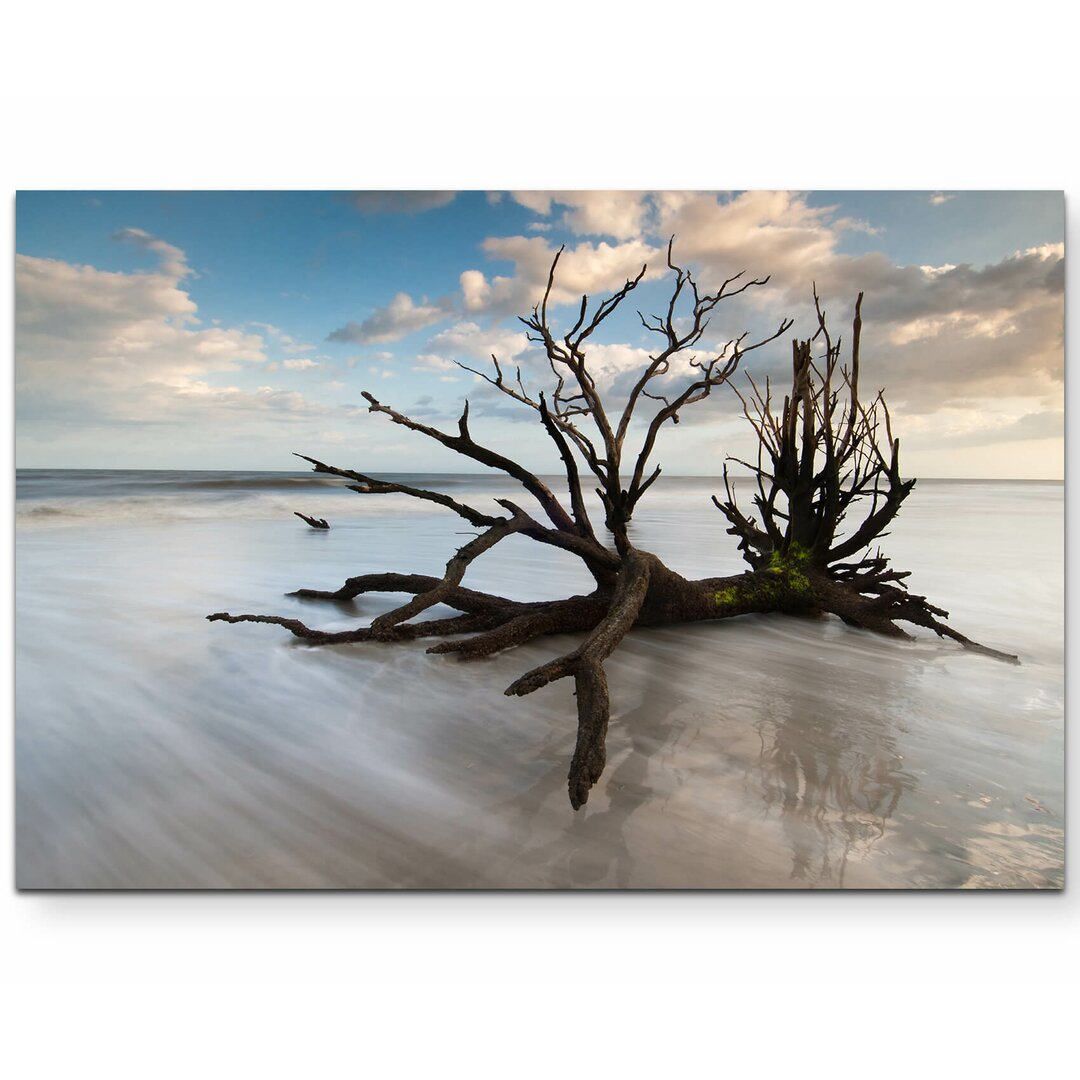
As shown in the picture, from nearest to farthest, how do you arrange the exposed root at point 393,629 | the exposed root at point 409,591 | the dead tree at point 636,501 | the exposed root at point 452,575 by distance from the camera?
the exposed root at point 452,575 < the dead tree at point 636,501 < the exposed root at point 393,629 < the exposed root at point 409,591

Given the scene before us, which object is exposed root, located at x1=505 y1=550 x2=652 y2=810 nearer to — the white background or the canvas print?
the canvas print

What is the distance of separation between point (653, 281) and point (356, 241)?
3.67 ft

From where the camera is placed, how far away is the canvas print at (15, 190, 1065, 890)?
1601 mm

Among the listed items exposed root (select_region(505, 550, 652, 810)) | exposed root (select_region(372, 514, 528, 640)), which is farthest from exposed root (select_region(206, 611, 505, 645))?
exposed root (select_region(505, 550, 652, 810))

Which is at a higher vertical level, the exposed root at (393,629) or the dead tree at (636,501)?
the dead tree at (636,501)

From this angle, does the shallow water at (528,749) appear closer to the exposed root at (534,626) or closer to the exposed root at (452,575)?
the exposed root at (534,626)

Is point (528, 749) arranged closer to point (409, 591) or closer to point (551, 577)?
point (409, 591)

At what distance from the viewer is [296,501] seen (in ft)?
20.4

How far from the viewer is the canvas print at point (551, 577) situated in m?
1.60

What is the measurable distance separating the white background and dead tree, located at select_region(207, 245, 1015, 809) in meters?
0.52
